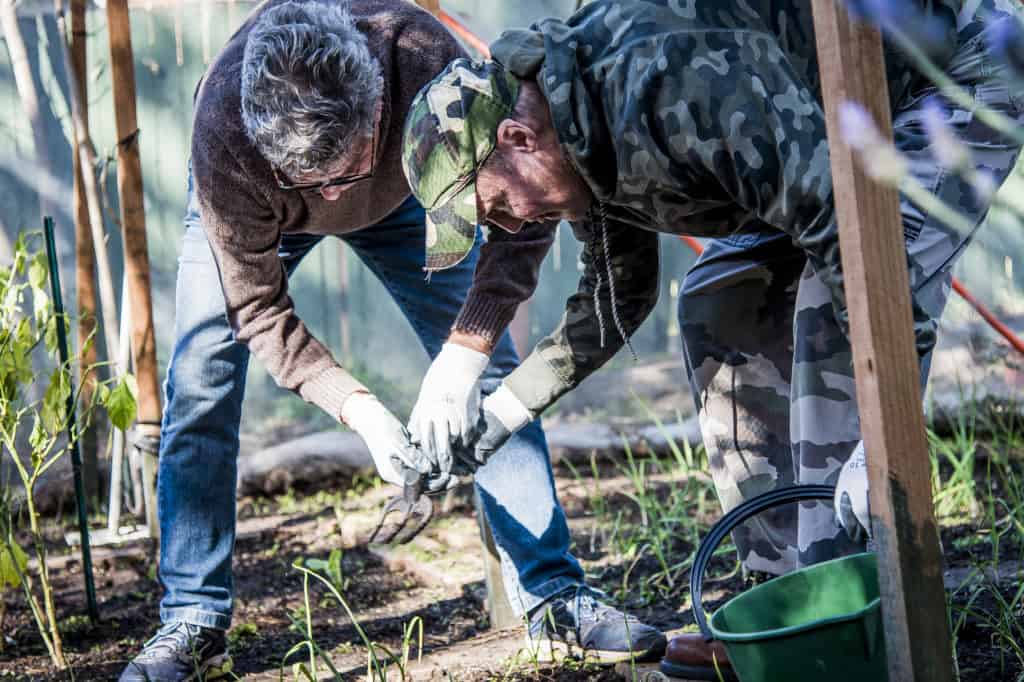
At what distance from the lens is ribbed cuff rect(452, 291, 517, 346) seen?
7.00 ft

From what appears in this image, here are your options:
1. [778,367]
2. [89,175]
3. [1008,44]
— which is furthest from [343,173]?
[89,175]

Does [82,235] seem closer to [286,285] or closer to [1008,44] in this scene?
[286,285]

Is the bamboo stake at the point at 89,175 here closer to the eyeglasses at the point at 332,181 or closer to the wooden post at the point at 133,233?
the wooden post at the point at 133,233

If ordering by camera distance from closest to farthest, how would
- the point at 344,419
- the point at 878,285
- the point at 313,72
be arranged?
the point at 878,285 → the point at 313,72 → the point at 344,419

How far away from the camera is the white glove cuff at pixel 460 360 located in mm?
2094

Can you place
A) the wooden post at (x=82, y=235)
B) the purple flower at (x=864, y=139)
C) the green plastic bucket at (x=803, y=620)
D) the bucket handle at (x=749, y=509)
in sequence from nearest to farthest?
1. the purple flower at (x=864, y=139)
2. the green plastic bucket at (x=803, y=620)
3. the bucket handle at (x=749, y=509)
4. the wooden post at (x=82, y=235)

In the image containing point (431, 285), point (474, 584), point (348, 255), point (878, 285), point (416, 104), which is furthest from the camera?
point (348, 255)

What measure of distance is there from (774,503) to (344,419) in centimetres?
91

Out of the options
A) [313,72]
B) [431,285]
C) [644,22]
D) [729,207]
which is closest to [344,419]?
[431,285]

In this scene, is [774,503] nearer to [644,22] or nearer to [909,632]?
[909,632]

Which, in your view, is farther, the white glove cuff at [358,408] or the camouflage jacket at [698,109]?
the white glove cuff at [358,408]

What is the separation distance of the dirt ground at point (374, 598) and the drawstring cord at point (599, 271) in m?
0.64

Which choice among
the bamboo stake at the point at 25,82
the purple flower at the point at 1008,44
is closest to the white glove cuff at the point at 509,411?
the purple flower at the point at 1008,44

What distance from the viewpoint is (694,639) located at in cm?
189
